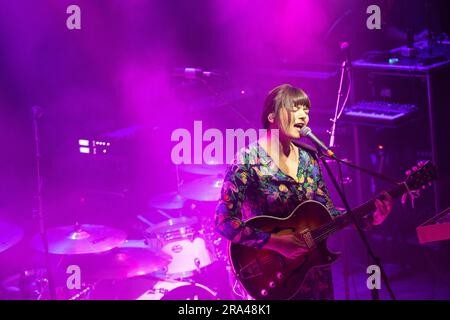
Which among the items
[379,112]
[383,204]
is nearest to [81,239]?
[383,204]

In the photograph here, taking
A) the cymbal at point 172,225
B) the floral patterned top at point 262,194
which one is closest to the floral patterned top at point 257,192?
the floral patterned top at point 262,194

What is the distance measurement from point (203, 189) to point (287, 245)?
2.19m

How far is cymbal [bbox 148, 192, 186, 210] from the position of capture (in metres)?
6.46

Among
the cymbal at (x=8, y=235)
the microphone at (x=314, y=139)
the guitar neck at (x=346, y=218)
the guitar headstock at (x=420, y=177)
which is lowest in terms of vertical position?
the cymbal at (x=8, y=235)

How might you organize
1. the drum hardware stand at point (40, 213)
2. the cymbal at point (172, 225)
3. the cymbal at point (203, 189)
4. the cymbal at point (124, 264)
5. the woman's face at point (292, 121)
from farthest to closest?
1. the cymbal at point (172, 225)
2. the cymbal at point (203, 189)
3. the cymbal at point (124, 264)
4. the drum hardware stand at point (40, 213)
5. the woman's face at point (292, 121)

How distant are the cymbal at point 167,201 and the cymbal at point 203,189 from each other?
40 cm

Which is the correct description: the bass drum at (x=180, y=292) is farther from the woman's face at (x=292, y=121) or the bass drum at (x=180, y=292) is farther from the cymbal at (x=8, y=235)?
the woman's face at (x=292, y=121)

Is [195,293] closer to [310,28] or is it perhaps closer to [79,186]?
[79,186]

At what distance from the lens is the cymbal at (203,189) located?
5.88 m

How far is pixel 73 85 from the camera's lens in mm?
6645

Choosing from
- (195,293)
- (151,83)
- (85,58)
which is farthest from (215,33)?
(195,293)

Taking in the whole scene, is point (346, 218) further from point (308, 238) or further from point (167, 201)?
point (167, 201)

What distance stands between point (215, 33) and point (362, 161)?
211 cm

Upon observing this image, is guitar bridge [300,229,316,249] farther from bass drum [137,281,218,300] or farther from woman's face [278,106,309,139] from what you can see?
bass drum [137,281,218,300]
